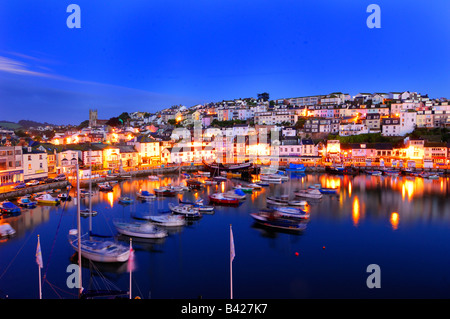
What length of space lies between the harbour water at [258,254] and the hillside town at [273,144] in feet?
32.6

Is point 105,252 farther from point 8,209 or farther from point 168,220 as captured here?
point 8,209

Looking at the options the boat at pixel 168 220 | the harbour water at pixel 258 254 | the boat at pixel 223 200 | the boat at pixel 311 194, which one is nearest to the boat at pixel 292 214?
the harbour water at pixel 258 254

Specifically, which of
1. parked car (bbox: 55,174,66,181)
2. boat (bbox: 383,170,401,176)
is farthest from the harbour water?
boat (bbox: 383,170,401,176)

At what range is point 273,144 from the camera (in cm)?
3884

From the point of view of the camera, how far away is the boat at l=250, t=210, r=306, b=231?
1317 cm

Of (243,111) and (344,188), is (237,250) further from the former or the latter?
(243,111)

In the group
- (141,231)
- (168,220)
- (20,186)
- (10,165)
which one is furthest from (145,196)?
(10,165)

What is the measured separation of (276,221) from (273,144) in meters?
25.9

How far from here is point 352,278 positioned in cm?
895

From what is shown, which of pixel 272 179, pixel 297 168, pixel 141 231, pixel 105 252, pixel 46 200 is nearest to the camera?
pixel 105 252

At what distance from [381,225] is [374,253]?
354cm

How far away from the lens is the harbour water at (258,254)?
8398mm

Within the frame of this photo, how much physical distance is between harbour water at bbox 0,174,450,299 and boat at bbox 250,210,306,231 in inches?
14.6

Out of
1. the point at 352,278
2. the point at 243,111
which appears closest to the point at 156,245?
the point at 352,278
